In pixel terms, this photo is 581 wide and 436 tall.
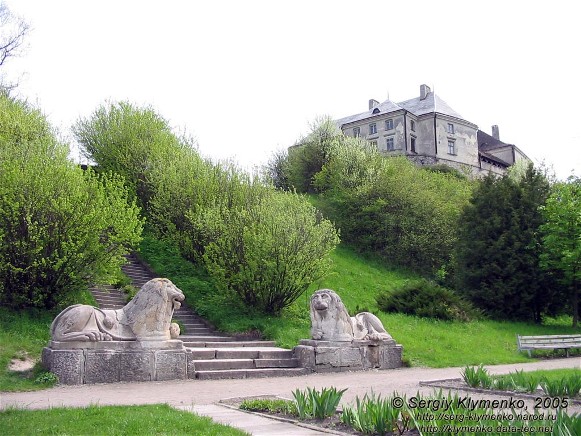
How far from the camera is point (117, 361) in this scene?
1182cm

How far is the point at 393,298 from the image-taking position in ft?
70.2

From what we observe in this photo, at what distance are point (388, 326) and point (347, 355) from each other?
4255mm

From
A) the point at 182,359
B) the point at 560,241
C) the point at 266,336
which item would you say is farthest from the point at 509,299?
the point at 182,359

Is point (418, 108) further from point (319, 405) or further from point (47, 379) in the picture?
point (319, 405)

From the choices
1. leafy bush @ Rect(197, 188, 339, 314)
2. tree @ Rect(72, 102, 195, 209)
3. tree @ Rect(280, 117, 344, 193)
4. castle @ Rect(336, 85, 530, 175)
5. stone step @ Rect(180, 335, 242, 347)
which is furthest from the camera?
castle @ Rect(336, 85, 530, 175)

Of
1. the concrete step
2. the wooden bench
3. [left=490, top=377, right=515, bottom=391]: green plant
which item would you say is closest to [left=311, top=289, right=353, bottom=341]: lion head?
the concrete step

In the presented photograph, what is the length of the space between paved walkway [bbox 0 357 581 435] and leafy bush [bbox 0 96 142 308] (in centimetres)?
534

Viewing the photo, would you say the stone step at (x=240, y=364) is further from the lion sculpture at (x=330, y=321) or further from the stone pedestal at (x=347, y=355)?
the lion sculpture at (x=330, y=321)

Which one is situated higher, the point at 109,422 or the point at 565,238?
the point at 565,238

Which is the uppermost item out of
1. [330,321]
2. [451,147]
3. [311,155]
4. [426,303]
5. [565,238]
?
[451,147]

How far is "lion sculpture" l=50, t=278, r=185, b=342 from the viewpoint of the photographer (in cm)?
1171

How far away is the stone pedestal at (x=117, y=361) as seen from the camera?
11320 mm

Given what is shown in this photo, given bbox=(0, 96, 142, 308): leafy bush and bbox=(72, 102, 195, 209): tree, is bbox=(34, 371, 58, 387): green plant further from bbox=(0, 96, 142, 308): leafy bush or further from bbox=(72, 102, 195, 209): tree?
bbox=(72, 102, 195, 209): tree

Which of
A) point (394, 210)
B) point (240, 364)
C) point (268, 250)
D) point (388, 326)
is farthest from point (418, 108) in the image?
point (240, 364)
